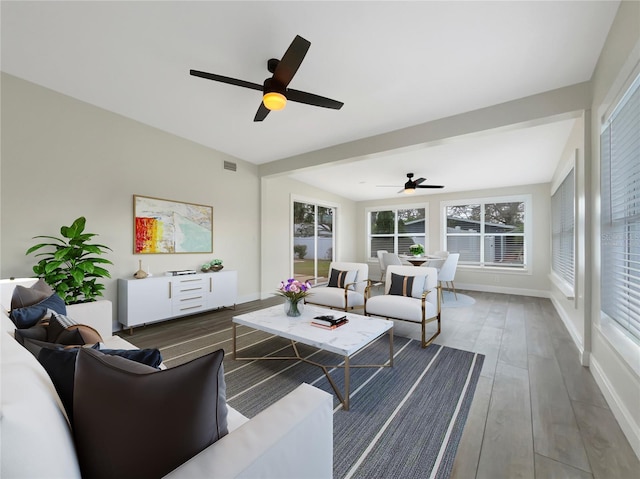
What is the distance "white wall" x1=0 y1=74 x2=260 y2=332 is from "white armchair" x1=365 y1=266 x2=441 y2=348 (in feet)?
9.52

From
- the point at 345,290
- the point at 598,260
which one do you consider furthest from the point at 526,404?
the point at 345,290

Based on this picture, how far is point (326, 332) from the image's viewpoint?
225 centimetres

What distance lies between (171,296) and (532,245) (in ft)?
22.8

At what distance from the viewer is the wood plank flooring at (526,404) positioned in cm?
145

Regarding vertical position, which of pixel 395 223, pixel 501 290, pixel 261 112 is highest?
pixel 261 112

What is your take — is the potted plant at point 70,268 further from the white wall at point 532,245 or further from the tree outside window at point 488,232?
the tree outside window at point 488,232

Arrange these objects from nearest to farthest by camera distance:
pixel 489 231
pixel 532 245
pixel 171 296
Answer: pixel 171 296 < pixel 532 245 < pixel 489 231

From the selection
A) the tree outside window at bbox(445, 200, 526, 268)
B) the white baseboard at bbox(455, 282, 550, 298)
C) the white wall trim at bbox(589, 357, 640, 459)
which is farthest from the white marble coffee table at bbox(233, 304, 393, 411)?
the tree outside window at bbox(445, 200, 526, 268)

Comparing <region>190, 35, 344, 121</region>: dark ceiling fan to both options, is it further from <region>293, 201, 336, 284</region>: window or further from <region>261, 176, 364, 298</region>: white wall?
<region>293, 201, 336, 284</region>: window

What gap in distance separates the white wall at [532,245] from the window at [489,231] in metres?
0.17

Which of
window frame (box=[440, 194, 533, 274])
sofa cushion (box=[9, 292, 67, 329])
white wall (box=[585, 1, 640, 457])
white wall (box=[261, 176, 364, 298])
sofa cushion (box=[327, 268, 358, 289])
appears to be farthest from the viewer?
window frame (box=[440, 194, 533, 274])

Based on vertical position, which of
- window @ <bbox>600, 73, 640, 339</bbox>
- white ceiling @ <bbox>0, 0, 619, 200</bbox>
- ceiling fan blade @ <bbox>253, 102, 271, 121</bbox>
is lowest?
window @ <bbox>600, 73, 640, 339</bbox>

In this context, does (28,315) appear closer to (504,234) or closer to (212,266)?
(212,266)

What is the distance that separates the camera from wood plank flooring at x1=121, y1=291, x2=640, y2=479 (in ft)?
4.77
